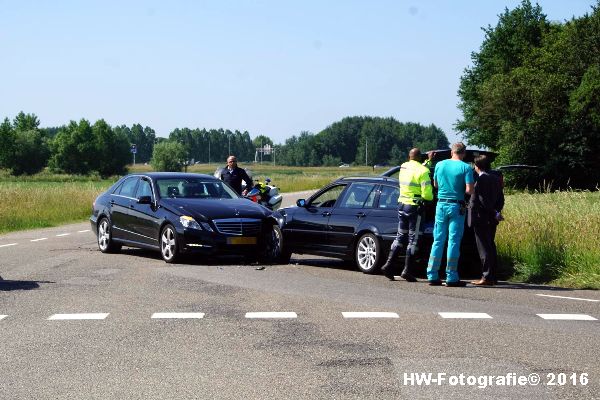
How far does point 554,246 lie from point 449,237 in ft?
8.20

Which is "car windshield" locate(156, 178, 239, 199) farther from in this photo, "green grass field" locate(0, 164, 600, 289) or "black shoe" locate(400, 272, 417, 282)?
"green grass field" locate(0, 164, 600, 289)

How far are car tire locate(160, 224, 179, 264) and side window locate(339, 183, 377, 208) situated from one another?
2872mm

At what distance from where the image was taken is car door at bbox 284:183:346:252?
53.2ft

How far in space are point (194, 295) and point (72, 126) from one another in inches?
6102

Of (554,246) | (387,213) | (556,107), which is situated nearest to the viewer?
(387,213)

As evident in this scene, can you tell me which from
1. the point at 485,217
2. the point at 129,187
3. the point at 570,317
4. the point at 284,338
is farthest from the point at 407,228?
the point at 129,187

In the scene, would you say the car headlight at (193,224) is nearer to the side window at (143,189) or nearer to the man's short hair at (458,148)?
the side window at (143,189)

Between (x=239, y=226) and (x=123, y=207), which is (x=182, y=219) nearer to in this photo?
(x=239, y=226)

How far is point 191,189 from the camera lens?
1806 cm

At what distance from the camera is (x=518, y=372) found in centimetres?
743

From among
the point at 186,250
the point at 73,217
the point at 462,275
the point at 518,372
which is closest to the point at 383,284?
the point at 462,275

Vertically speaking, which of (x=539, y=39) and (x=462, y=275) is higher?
(x=539, y=39)

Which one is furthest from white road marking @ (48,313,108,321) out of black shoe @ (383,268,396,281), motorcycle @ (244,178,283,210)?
motorcycle @ (244,178,283,210)

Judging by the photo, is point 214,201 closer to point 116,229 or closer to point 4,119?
point 116,229
